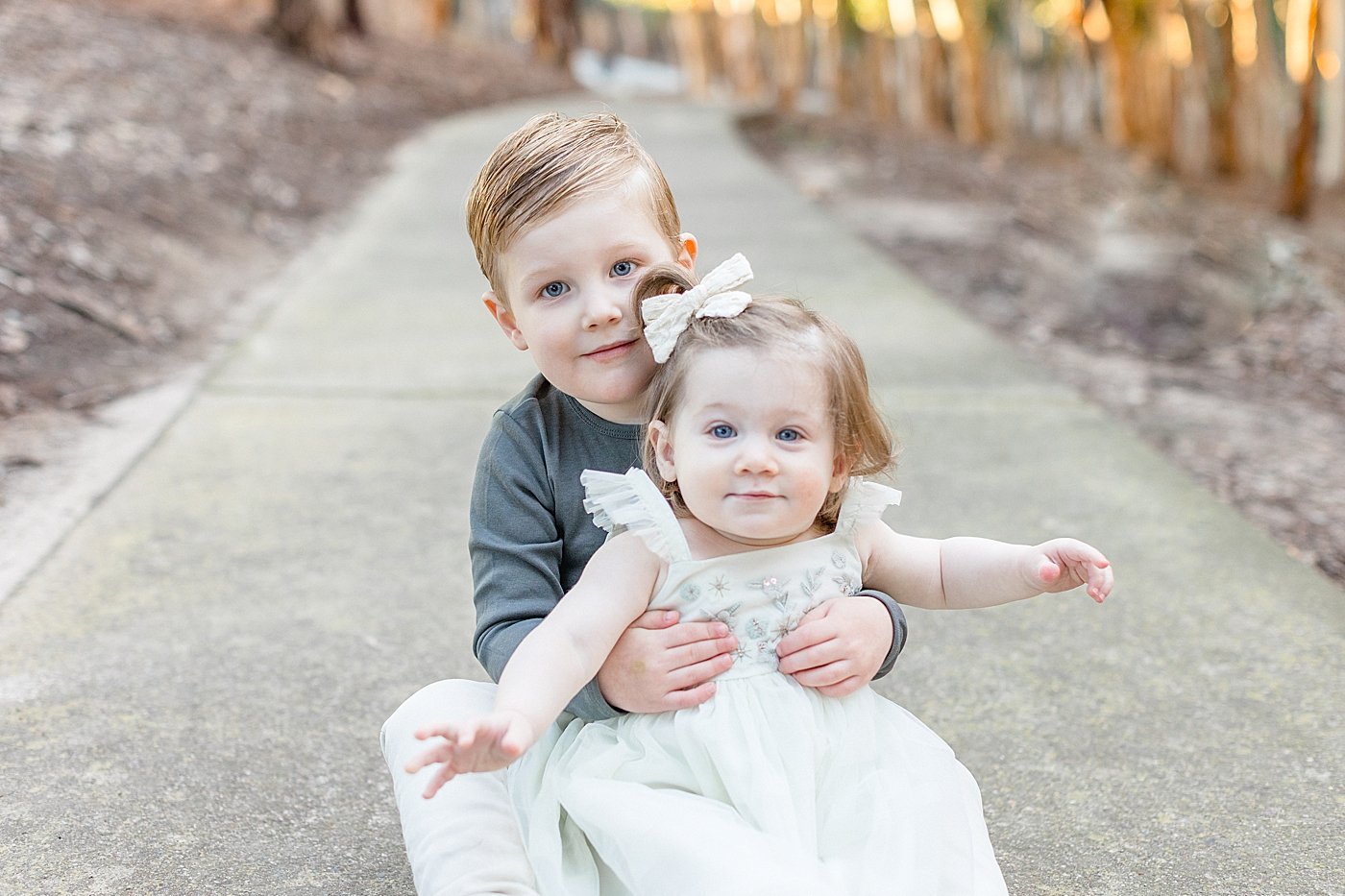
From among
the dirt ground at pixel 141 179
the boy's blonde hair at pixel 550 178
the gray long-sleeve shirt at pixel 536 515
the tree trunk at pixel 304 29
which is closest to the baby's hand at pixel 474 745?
the gray long-sleeve shirt at pixel 536 515

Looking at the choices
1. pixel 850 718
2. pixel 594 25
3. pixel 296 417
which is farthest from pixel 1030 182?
pixel 594 25

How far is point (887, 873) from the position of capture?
156 cm

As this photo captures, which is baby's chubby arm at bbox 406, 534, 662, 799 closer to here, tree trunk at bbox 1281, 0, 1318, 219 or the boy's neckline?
the boy's neckline

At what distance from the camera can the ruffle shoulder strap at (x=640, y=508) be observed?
1668mm

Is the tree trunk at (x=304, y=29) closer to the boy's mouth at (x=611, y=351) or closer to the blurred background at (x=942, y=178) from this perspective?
the blurred background at (x=942, y=178)

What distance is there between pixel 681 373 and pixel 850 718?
465 millimetres

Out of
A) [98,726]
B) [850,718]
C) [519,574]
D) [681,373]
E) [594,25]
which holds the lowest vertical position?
[594,25]

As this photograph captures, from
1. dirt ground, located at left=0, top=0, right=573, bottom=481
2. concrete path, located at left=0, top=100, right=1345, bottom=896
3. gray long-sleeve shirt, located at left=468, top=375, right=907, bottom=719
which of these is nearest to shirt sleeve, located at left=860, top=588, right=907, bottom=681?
gray long-sleeve shirt, located at left=468, top=375, right=907, bottom=719

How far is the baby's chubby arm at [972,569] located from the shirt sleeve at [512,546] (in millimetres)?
394

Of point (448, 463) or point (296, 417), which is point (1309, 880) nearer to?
point (448, 463)

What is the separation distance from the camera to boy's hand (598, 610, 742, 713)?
1.64 meters

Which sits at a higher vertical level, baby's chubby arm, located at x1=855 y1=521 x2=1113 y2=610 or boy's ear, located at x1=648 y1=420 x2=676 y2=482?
boy's ear, located at x1=648 y1=420 x2=676 y2=482

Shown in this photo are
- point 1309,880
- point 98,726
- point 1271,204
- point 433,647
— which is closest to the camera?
point 1309,880

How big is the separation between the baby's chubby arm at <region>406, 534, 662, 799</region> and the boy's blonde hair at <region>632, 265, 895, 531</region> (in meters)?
0.10
